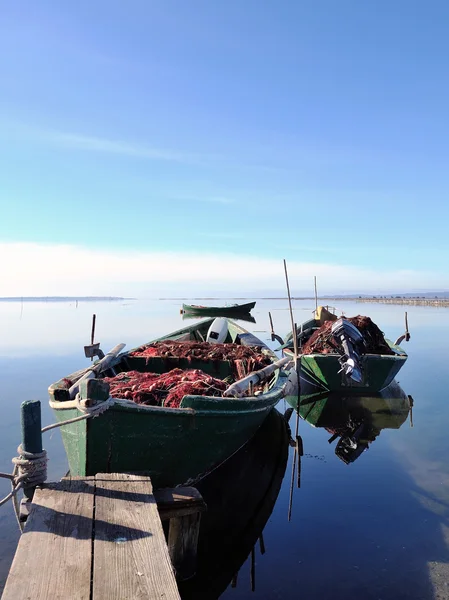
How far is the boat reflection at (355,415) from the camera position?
1204cm

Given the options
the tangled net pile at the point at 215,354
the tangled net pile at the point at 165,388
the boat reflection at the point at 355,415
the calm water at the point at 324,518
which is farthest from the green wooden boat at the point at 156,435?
the boat reflection at the point at 355,415

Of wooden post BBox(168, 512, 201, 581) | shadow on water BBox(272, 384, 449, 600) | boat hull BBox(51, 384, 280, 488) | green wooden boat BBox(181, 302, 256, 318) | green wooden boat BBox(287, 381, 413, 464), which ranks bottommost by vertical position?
green wooden boat BBox(287, 381, 413, 464)

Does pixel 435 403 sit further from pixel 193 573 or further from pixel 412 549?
pixel 193 573

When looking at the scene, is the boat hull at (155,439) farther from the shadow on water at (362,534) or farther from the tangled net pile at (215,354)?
the tangled net pile at (215,354)

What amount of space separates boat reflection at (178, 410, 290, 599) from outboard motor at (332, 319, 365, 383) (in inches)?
195

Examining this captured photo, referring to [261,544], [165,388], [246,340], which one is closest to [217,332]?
[246,340]

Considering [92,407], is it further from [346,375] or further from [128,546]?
[346,375]

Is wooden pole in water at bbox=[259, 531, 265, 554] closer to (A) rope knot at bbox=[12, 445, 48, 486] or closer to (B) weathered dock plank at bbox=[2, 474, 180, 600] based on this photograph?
(B) weathered dock plank at bbox=[2, 474, 180, 600]

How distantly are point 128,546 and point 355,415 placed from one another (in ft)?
39.4

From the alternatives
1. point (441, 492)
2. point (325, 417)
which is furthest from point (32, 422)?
point (325, 417)

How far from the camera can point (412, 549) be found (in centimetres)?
671

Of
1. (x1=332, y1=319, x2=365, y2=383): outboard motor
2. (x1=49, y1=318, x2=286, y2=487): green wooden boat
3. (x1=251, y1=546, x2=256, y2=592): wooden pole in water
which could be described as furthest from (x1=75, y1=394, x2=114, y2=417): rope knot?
(x1=332, y1=319, x2=365, y2=383): outboard motor

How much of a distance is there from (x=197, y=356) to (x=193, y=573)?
6711 millimetres

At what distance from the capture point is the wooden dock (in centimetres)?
341
